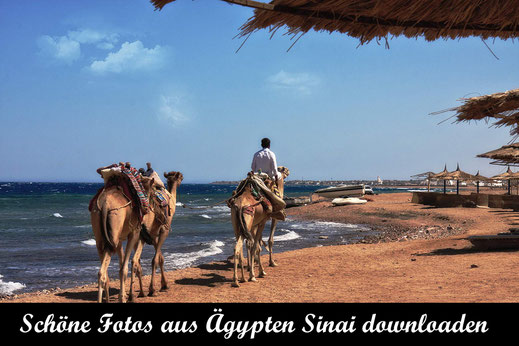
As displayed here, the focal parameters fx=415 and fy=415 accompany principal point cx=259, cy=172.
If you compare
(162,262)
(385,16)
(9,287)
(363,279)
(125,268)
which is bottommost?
Answer: (9,287)

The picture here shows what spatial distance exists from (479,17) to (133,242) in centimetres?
594

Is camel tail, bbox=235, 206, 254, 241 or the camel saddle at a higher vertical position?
the camel saddle

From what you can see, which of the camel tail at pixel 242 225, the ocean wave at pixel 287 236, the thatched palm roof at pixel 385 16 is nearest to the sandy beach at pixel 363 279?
the camel tail at pixel 242 225

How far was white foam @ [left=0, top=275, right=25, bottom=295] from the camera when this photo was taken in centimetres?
1080

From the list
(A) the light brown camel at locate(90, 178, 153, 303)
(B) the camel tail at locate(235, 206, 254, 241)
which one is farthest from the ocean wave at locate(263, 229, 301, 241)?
(A) the light brown camel at locate(90, 178, 153, 303)

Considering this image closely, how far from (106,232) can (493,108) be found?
769 centimetres

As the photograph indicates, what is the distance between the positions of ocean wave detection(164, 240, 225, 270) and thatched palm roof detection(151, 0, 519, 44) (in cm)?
1094

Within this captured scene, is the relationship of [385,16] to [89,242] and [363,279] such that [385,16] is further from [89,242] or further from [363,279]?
[89,242]

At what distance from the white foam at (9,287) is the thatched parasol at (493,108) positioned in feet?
38.0

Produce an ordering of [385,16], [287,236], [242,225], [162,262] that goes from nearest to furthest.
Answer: [385,16], [242,225], [162,262], [287,236]

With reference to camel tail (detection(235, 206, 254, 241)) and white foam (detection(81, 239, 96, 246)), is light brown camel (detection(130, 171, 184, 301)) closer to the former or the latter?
camel tail (detection(235, 206, 254, 241))

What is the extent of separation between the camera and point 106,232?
20.4ft

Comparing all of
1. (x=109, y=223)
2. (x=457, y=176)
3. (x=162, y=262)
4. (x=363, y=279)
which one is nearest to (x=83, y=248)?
(x=162, y=262)
